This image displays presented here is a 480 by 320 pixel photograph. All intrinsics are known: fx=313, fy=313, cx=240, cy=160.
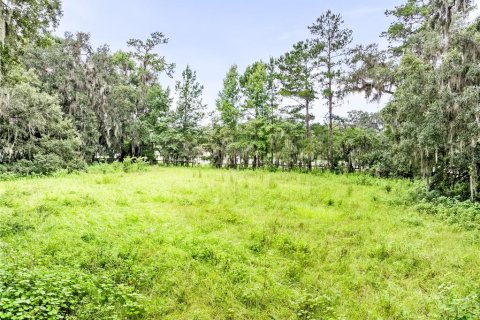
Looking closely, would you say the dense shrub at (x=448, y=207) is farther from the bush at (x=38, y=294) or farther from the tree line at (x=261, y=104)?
the bush at (x=38, y=294)

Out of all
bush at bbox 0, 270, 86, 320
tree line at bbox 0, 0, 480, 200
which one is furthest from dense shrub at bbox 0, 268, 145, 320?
tree line at bbox 0, 0, 480, 200

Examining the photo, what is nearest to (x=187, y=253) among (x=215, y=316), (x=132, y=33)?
(x=215, y=316)

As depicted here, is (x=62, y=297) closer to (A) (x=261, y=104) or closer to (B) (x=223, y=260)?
(B) (x=223, y=260)

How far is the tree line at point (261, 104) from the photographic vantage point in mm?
12219

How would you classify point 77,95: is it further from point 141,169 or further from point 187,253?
point 187,253

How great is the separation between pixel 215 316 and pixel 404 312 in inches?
128

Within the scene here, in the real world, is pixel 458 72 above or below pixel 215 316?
above

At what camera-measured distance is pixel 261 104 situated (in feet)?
106

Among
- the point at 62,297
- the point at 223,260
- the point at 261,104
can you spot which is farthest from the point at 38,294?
the point at 261,104

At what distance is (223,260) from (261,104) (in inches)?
1041

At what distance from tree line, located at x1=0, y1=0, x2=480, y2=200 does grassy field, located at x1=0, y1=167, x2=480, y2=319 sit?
4.22 m

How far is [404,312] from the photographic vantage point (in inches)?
212

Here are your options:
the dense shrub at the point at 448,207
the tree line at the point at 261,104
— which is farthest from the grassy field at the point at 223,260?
the tree line at the point at 261,104

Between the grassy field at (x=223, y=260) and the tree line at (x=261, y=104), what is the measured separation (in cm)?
422
